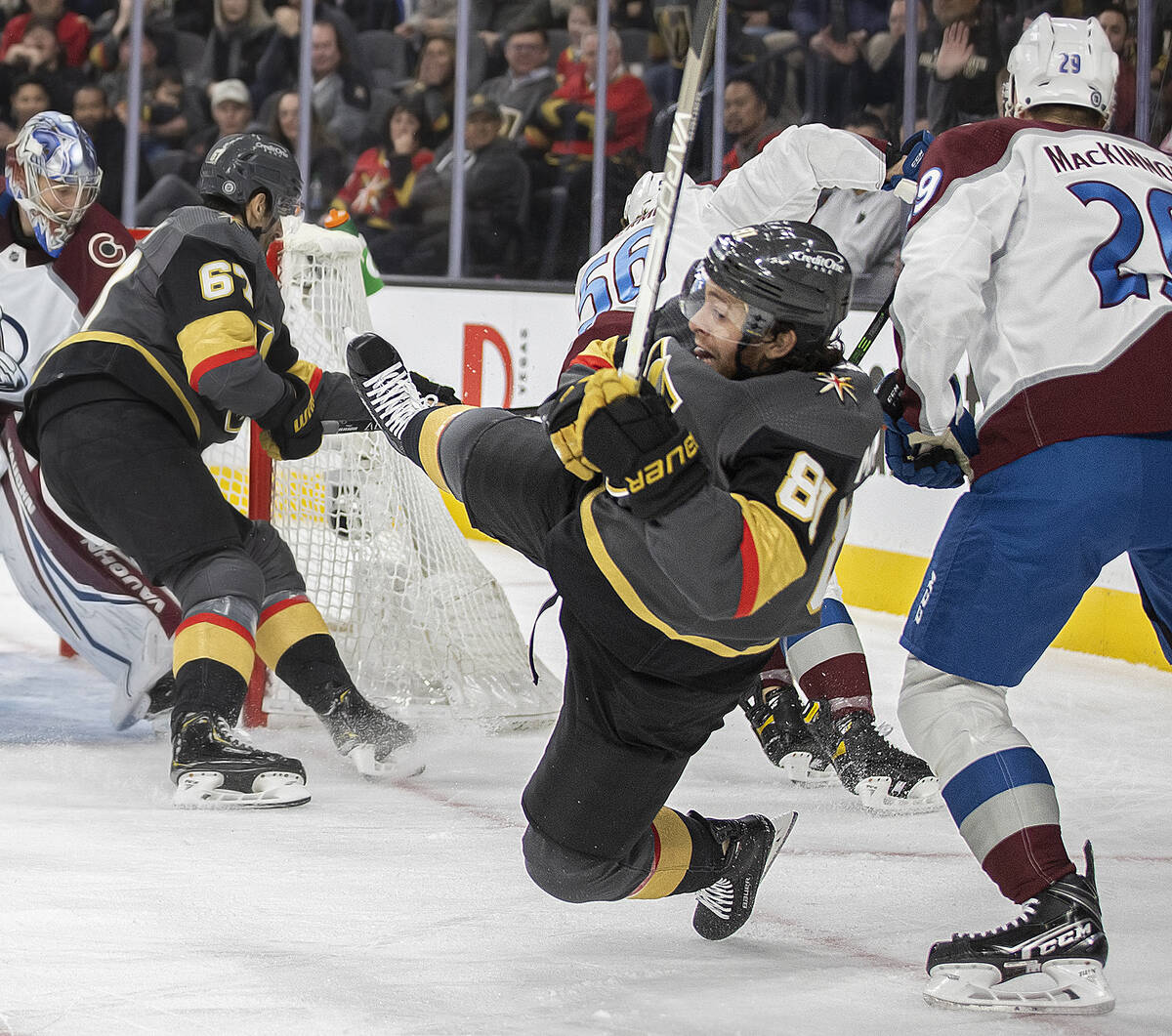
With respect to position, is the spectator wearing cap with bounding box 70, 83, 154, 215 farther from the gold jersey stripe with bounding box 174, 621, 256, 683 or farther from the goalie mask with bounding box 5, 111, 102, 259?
the gold jersey stripe with bounding box 174, 621, 256, 683

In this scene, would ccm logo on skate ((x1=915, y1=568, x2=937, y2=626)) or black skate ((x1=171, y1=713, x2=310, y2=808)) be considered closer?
ccm logo on skate ((x1=915, y1=568, x2=937, y2=626))

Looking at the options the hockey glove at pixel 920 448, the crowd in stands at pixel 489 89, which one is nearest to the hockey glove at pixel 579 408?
the hockey glove at pixel 920 448

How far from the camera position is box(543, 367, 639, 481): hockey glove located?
4.89 feet

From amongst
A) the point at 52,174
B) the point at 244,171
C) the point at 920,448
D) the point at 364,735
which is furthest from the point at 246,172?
the point at 920,448

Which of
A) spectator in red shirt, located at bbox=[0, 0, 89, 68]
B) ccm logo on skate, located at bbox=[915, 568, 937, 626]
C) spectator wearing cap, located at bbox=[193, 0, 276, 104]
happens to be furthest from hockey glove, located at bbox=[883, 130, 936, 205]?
spectator in red shirt, located at bbox=[0, 0, 89, 68]

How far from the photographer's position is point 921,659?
1.90m

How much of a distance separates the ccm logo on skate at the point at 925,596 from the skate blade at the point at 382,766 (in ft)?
3.66

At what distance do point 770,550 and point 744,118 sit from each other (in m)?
4.02

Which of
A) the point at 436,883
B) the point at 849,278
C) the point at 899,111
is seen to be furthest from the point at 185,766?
the point at 899,111

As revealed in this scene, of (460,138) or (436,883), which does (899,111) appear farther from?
(436,883)

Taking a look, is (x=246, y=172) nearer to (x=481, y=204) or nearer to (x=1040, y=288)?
(x=1040, y=288)

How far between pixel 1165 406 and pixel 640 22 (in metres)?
4.30

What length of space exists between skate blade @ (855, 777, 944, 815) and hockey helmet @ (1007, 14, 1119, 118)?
3.51ft

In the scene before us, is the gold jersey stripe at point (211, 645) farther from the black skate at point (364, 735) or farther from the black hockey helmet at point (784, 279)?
the black hockey helmet at point (784, 279)
